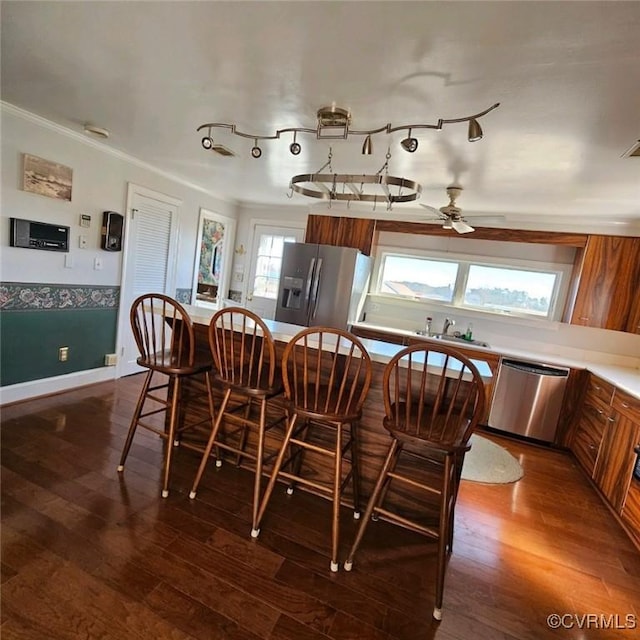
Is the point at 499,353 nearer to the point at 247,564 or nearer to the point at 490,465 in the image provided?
the point at 490,465

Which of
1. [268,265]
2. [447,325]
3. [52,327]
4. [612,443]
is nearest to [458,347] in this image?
[447,325]

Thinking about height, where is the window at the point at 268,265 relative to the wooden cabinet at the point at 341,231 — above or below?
below

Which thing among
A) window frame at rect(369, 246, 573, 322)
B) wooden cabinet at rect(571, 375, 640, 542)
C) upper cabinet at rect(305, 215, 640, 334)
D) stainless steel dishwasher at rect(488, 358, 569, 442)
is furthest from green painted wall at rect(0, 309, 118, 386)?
wooden cabinet at rect(571, 375, 640, 542)

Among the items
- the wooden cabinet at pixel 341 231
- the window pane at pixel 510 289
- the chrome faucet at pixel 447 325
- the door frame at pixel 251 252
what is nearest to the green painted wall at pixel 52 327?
the door frame at pixel 251 252

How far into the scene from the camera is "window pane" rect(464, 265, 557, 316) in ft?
13.4

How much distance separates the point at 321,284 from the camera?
4.17 metres

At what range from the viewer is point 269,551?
1.74 metres

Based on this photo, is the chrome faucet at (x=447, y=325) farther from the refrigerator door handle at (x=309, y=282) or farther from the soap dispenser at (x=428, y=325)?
the refrigerator door handle at (x=309, y=282)

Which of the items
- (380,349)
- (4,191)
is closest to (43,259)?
(4,191)

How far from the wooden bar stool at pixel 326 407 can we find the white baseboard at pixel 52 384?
236 centimetres

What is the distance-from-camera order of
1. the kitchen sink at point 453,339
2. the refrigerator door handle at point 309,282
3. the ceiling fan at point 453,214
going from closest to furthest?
the ceiling fan at point 453,214, the kitchen sink at point 453,339, the refrigerator door handle at point 309,282

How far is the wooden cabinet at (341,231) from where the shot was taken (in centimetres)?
443

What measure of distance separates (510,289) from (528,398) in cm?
132

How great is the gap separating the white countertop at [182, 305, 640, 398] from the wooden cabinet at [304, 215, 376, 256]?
3.33 ft
